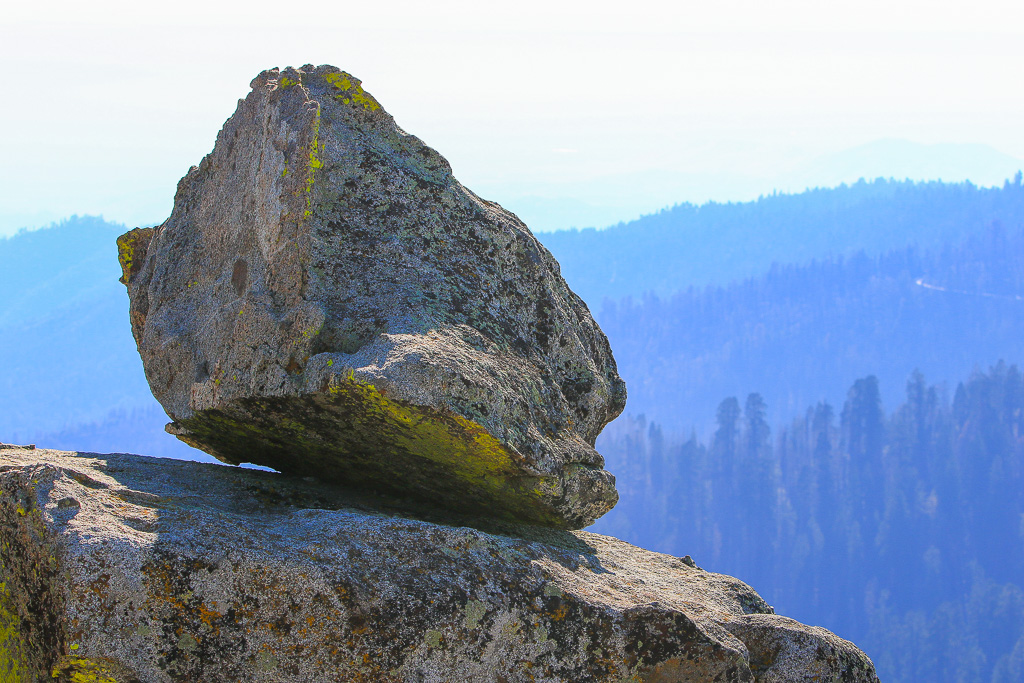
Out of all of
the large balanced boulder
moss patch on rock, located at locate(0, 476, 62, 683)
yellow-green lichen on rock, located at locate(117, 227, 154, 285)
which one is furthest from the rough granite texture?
yellow-green lichen on rock, located at locate(117, 227, 154, 285)

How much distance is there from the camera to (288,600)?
570 cm

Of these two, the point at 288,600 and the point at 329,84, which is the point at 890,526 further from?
the point at 288,600

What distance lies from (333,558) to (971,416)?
688ft

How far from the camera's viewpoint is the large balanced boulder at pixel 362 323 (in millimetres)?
6855

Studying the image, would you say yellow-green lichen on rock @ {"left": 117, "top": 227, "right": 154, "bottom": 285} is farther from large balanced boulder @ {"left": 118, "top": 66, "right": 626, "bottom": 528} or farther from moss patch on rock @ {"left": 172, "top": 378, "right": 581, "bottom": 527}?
moss patch on rock @ {"left": 172, "top": 378, "right": 581, "bottom": 527}

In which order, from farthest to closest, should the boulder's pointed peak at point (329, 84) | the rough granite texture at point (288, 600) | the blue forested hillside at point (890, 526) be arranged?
the blue forested hillside at point (890, 526) → the boulder's pointed peak at point (329, 84) → the rough granite texture at point (288, 600)

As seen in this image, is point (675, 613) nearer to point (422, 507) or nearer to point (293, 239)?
point (422, 507)

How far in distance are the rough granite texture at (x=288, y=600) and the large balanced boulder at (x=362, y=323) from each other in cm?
74

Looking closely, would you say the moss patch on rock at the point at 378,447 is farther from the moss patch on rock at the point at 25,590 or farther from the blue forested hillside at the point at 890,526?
the blue forested hillside at the point at 890,526

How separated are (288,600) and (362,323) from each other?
7.42 feet

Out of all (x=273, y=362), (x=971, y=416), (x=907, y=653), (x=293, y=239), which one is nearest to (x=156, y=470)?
(x=273, y=362)

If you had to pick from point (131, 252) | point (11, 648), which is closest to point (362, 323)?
point (11, 648)

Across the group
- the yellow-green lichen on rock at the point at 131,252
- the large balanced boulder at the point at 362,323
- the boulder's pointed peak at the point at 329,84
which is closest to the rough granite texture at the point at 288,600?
the large balanced boulder at the point at 362,323

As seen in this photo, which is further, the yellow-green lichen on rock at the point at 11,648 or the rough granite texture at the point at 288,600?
the yellow-green lichen on rock at the point at 11,648
